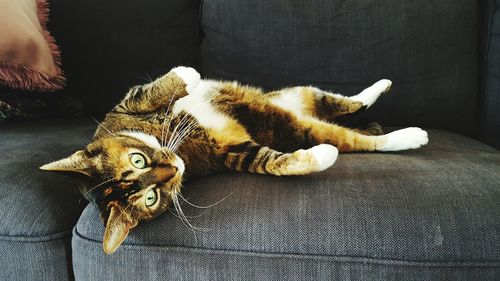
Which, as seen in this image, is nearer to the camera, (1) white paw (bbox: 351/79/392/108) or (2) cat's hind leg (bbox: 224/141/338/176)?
(2) cat's hind leg (bbox: 224/141/338/176)

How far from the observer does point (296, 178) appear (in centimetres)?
92

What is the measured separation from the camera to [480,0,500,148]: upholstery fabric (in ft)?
4.49

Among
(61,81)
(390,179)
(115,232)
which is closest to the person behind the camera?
(115,232)

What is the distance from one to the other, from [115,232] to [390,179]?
1.85 ft

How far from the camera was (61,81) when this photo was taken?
1.32m

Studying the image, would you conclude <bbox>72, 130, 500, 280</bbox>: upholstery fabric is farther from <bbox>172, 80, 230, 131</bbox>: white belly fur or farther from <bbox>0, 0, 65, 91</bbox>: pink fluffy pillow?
<bbox>0, 0, 65, 91</bbox>: pink fluffy pillow

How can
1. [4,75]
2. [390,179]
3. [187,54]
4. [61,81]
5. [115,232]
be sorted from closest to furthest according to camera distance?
[115,232] < [390,179] < [4,75] < [61,81] < [187,54]

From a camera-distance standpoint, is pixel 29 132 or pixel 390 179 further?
pixel 29 132

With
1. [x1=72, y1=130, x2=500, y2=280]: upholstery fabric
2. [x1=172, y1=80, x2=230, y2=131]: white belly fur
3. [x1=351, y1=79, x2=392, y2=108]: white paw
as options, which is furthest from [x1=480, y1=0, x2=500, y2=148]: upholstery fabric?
[x1=172, y1=80, x2=230, y2=131]: white belly fur

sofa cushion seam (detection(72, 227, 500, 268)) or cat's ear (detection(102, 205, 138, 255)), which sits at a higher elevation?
cat's ear (detection(102, 205, 138, 255))

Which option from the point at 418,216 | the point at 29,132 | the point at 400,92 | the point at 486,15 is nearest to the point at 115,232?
the point at 418,216

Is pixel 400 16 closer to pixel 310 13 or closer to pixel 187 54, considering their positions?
pixel 310 13

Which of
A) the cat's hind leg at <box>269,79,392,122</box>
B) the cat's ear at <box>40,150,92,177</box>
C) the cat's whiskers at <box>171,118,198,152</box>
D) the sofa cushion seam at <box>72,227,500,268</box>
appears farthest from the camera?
the cat's hind leg at <box>269,79,392,122</box>

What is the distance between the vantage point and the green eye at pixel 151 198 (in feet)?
2.81
